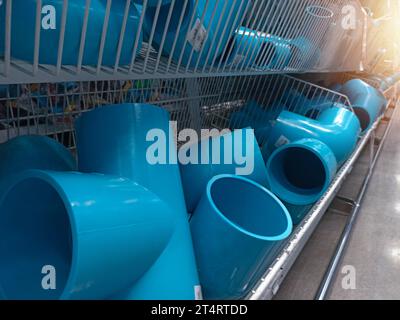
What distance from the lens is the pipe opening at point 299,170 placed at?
62.4 inches

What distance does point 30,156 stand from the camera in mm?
714

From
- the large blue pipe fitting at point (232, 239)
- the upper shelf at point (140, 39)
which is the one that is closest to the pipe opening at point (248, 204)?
the large blue pipe fitting at point (232, 239)

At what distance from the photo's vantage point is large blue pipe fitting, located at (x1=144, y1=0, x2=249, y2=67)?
2.37 ft

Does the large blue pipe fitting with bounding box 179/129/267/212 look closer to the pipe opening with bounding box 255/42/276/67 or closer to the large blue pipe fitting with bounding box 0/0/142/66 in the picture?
the pipe opening with bounding box 255/42/276/67

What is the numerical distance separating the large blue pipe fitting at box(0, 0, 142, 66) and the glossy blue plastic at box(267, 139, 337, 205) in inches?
38.6

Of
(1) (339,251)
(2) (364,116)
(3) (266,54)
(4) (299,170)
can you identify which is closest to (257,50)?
(3) (266,54)

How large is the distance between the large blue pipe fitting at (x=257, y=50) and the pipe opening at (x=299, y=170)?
1.43ft

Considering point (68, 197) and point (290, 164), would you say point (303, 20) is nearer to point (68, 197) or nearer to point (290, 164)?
point (290, 164)

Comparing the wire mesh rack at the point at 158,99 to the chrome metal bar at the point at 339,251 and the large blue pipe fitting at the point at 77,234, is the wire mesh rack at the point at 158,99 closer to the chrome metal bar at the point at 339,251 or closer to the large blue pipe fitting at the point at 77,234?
the large blue pipe fitting at the point at 77,234

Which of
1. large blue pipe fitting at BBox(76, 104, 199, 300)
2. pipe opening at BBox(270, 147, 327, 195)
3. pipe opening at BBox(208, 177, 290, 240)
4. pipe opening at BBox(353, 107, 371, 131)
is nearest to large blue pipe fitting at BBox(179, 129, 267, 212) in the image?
pipe opening at BBox(208, 177, 290, 240)

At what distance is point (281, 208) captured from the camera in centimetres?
88

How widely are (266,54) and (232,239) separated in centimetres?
67

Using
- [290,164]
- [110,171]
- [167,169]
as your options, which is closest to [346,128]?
[290,164]

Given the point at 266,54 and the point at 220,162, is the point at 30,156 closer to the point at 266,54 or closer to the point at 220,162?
the point at 220,162
